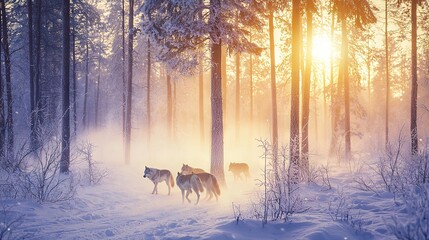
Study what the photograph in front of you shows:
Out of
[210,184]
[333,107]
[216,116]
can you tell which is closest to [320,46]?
[333,107]

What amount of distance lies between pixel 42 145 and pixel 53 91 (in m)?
17.4

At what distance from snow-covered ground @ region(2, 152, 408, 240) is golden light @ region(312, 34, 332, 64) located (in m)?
10.9

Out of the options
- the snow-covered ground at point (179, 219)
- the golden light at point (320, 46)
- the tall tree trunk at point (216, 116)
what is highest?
the golden light at point (320, 46)

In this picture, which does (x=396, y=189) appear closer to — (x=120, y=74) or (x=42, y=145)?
(x=42, y=145)

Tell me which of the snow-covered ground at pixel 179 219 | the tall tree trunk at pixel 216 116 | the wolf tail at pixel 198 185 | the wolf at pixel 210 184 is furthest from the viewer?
the tall tree trunk at pixel 216 116

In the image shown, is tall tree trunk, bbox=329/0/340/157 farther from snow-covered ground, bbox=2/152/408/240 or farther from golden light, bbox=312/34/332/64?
snow-covered ground, bbox=2/152/408/240

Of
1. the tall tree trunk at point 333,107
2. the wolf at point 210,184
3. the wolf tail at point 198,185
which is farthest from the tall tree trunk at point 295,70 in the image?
the tall tree trunk at point 333,107

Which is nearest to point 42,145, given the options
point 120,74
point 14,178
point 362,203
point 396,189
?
point 14,178

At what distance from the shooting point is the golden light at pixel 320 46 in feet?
64.3

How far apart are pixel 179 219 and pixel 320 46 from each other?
702 inches

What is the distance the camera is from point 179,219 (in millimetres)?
7371

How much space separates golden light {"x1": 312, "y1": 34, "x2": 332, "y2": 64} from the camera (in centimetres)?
1961

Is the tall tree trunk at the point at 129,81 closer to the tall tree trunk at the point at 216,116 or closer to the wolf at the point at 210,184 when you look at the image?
the tall tree trunk at the point at 216,116

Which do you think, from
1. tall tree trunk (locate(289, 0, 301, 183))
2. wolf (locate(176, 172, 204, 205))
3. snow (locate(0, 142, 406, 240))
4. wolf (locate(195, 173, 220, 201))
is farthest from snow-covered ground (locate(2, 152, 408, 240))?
tall tree trunk (locate(289, 0, 301, 183))
